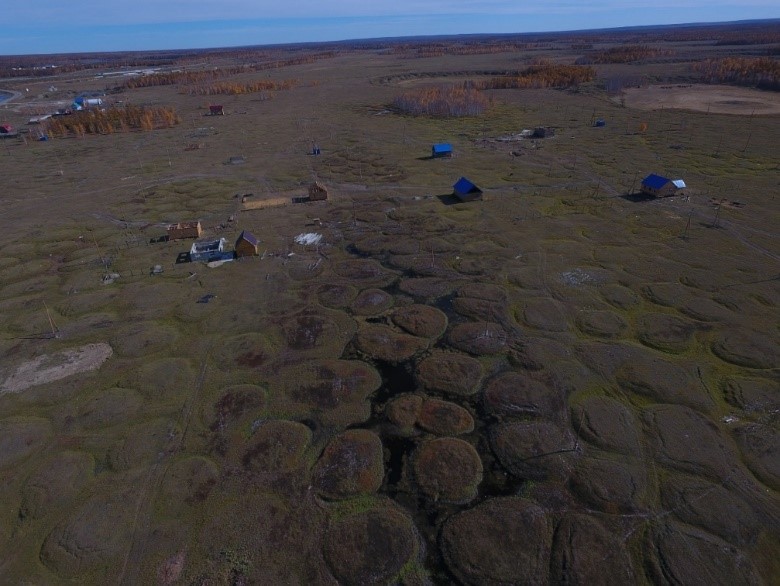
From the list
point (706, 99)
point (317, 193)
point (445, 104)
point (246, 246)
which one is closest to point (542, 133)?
point (445, 104)

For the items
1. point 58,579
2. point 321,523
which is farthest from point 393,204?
point 58,579

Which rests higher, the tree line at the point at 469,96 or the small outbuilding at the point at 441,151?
the tree line at the point at 469,96

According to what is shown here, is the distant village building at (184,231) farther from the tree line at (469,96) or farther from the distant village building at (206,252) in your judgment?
the tree line at (469,96)

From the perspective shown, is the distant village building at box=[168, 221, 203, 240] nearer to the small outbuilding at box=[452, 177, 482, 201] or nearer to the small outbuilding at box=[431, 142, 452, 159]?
the small outbuilding at box=[452, 177, 482, 201]

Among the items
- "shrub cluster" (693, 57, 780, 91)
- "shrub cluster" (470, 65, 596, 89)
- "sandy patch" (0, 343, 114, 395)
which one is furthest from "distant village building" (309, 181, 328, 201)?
"shrub cluster" (693, 57, 780, 91)

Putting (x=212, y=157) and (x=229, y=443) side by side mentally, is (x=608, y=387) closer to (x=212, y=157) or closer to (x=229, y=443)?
(x=229, y=443)

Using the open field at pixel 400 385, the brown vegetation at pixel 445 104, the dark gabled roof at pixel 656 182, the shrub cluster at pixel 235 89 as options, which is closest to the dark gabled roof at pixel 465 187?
the open field at pixel 400 385
